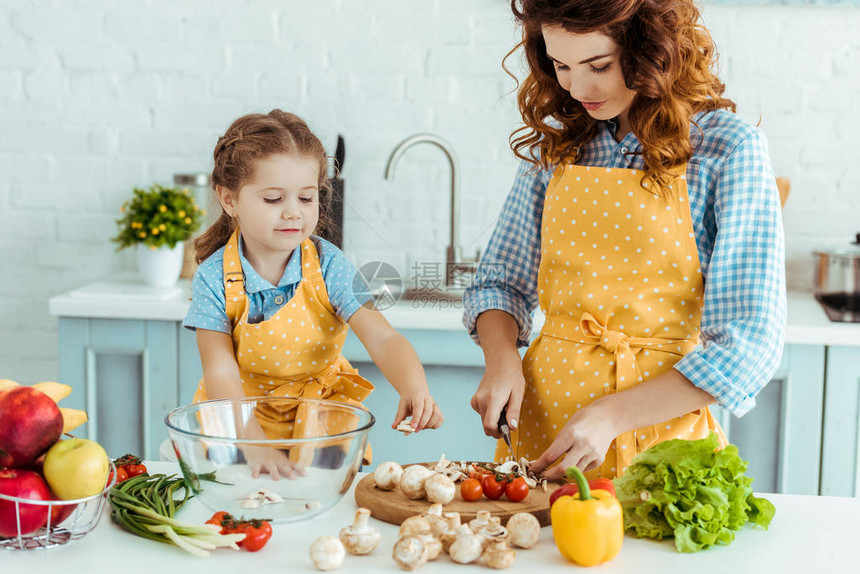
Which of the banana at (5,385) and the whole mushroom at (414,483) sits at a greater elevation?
the banana at (5,385)

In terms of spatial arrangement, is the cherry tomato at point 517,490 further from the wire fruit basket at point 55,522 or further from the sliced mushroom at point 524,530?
the wire fruit basket at point 55,522

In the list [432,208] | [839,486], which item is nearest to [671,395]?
[839,486]

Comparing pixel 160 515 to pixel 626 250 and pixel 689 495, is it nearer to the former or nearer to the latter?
pixel 689 495

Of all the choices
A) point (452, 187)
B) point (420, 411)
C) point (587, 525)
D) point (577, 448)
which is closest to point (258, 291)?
point (420, 411)

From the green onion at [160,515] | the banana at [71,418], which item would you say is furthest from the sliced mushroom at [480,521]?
the banana at [71,418]

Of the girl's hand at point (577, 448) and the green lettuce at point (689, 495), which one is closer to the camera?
the green lettuce at point (689, 495)

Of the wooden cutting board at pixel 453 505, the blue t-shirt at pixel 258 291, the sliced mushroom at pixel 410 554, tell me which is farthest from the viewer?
the blue t-shirt at pixel 258 291

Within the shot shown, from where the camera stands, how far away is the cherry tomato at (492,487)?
106 centimetres

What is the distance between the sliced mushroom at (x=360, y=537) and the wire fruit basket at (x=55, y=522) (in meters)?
0.26

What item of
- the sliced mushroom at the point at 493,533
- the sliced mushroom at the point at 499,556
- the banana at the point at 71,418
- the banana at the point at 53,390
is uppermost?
the banana at the point at 53,390

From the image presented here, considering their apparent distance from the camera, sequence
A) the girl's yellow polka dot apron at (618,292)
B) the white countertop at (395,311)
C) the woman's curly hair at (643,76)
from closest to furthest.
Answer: the woman's curly hair at (643,76), the girl's yellow polka dot apron at (618,292), the white countertop at (395,311)

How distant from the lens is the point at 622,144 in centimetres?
132

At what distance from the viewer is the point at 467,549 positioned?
914mm

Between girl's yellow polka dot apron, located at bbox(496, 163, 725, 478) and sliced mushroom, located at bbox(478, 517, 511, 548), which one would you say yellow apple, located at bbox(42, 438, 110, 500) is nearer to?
sliced mushroom, located at bbox(478, 517, 511, 548)
